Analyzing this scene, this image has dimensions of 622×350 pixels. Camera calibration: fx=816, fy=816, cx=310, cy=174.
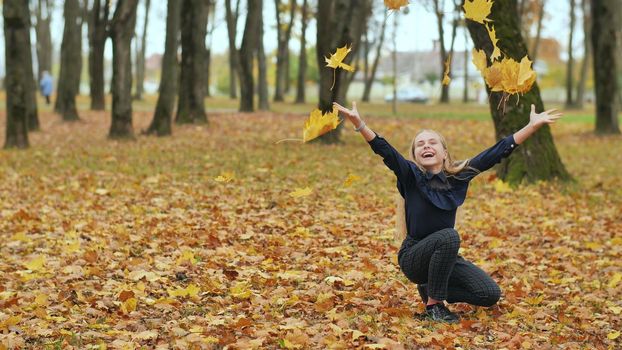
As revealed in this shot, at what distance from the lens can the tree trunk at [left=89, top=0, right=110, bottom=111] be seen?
22109 mm

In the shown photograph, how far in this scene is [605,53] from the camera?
20734mm

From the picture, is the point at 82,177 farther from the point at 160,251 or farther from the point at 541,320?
the point at 541,320

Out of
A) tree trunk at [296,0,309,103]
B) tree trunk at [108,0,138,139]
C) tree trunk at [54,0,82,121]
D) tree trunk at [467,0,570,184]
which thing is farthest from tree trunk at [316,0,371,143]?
tree trunk at [296,0,309,103]

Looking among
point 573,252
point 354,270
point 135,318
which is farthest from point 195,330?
point 573,252

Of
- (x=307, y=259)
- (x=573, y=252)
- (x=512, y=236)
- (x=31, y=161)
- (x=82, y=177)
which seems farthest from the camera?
(x=31, y=161)

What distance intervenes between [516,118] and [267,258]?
19.4 ft

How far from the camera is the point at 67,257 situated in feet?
24.1

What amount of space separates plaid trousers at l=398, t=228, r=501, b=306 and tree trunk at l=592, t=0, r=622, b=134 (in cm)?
1666

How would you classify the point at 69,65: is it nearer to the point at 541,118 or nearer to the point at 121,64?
the point at 121,64

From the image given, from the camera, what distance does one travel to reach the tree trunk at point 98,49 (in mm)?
22109

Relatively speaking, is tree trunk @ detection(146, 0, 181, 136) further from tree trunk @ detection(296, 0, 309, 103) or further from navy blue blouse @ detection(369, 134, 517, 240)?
tree trunk @ detection(296, 0, 309, 103)

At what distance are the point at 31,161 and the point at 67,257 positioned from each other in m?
7.71

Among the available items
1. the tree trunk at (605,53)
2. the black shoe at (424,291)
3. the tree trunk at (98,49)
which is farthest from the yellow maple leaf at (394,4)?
the tree trunk at (605,53)

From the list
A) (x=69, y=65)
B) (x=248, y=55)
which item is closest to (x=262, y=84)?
(x=248, y=55)
